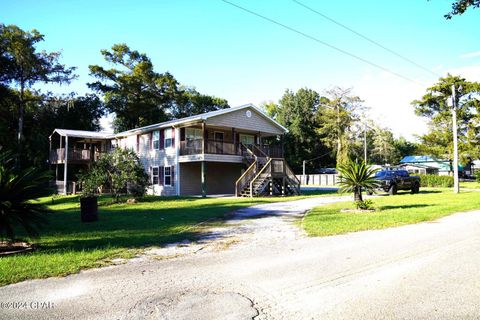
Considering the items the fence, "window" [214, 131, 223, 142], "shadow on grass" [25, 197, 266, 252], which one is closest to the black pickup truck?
"window" [214, 131, 223, 142]

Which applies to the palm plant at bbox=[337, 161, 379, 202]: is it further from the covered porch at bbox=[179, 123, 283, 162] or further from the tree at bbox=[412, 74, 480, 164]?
the tree at bbox=[412, 74, 480, 164]

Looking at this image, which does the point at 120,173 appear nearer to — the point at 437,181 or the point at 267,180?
the point at 267,180

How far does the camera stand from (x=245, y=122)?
2756cm

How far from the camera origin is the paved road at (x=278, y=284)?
4133 mm

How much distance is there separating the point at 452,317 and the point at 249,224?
7.73 metres

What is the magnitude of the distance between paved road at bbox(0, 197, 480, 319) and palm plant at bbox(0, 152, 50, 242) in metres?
2.47

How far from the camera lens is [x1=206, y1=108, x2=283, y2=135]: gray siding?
2572 centimetres

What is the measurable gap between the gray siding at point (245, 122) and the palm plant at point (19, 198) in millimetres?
17611

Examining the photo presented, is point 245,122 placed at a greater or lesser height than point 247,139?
greater

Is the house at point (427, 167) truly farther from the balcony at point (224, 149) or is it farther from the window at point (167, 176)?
the window at point (167, 176)

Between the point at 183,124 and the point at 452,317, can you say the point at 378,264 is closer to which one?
the point at 452,317

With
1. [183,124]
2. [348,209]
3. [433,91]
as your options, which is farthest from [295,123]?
[348,209]

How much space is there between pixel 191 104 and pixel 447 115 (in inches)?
1253

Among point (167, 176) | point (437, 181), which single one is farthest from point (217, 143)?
point (437, 181)
